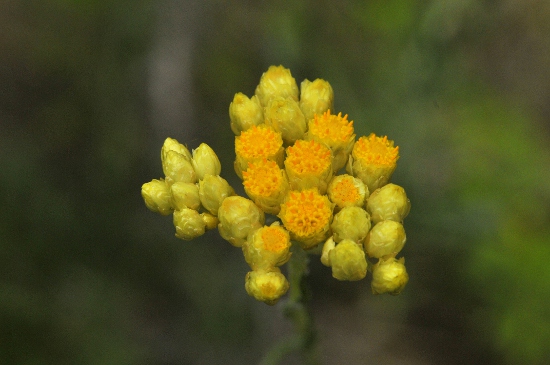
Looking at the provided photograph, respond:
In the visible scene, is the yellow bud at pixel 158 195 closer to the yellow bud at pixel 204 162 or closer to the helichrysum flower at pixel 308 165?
the yellow bud at pixel 204 162

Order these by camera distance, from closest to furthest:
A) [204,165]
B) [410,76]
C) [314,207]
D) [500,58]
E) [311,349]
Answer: [314,207]
[204,165]
[311,349]
[410,76]
[500,58]

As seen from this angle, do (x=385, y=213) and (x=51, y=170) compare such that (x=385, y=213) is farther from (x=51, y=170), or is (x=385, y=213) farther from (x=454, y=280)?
(x=51, y=170)

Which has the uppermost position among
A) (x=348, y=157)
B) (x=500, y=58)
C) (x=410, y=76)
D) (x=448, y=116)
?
(x=500, y=58)

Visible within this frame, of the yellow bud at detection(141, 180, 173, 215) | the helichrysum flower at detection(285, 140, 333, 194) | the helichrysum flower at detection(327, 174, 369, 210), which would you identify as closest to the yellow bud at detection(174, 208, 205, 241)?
the yellow bud at detection(141, 180, 173, 215)

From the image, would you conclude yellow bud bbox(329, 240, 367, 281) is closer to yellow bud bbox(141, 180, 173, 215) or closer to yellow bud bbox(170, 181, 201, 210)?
yellow bud bbox(170, 181, 201, 210)

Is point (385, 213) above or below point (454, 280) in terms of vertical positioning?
below

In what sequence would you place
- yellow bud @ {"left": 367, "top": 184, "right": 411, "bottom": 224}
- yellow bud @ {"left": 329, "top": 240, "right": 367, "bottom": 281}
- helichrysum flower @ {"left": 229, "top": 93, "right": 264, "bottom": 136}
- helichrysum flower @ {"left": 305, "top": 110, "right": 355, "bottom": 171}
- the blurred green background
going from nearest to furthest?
yellow bud @ {"left": 329, "top": 240, "right": 367, "bottom": 281}
yellow bud @ {"left": 367, "top": 184, "right": 411, "bottom": 224}
helichrysum flower @ {"left": 305, "top": 110, "right": 355, "bottom": 171}
helichrysum flower @ {"left": 229, "top": 93, "right": 264, "bottom": 136}
the blurred green background

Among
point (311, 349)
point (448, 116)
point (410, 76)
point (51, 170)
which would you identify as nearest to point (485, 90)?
point (448, 116)

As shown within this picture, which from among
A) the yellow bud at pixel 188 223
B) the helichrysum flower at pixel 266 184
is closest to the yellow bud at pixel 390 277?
the helichrysum flower at pixel 266 184
